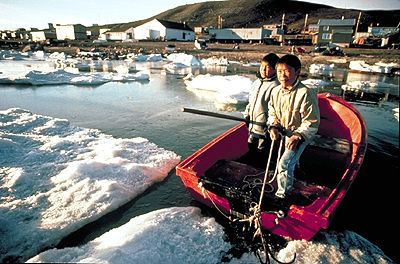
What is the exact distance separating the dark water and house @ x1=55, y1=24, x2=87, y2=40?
56.3m

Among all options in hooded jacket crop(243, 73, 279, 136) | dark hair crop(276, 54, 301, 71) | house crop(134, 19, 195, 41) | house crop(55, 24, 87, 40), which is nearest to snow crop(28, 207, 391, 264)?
hooded jacket crop(243, 73, 279, 136)

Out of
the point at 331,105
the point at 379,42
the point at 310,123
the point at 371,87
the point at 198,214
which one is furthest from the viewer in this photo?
the point at 379,42

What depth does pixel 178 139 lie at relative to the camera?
582 cm

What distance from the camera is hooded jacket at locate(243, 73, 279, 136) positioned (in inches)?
133

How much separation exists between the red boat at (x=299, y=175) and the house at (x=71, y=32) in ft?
221

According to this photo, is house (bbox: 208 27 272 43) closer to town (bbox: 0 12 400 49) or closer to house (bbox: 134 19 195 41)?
town (bbox: 0 12 400 49)

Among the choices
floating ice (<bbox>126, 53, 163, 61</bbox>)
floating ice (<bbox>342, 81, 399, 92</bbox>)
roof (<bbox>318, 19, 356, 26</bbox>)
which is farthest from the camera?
roof (<bbox>318, 19, 356, 26</bbox>)

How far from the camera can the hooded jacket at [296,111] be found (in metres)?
2.45

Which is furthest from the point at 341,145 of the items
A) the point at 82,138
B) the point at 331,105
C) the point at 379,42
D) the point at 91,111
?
the point at 379,42

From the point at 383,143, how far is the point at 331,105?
1.85 meters

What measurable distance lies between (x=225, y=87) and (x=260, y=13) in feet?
346

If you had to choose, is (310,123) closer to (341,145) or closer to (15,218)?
(341,145)

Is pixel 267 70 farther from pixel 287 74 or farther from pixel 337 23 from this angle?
pixel 337 23

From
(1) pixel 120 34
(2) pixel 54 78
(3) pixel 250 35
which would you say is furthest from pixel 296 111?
(1) pixel 120 34
